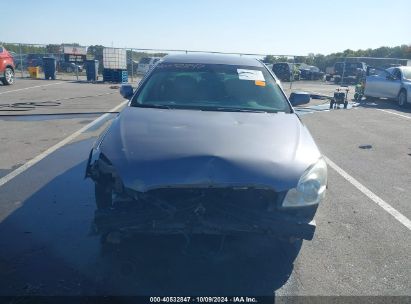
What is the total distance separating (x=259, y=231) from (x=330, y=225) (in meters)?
1.67

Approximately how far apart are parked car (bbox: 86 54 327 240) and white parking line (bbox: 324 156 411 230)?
1.76 m

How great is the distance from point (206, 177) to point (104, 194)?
933 mm

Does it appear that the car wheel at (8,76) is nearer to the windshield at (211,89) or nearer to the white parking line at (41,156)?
the white parking line at (41,156)

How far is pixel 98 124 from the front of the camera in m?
9.67

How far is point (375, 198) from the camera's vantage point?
5242 mm

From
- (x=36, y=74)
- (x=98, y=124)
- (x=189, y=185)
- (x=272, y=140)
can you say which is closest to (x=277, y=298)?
(x=189, y=185)

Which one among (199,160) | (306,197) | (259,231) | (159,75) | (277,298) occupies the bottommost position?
(277,298)

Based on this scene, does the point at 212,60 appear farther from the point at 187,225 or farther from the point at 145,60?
the point at 145,60

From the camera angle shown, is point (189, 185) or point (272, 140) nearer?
point (189, 185)

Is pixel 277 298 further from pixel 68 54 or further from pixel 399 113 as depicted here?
pixel 68 54

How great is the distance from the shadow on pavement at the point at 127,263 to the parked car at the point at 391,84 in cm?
1430

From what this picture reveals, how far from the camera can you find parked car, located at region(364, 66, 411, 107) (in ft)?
51.8

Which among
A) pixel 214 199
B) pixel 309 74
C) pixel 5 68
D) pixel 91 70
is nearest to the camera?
pixel 214 199

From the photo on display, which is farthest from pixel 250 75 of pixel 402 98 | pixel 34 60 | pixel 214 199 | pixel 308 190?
pixel 34 60
